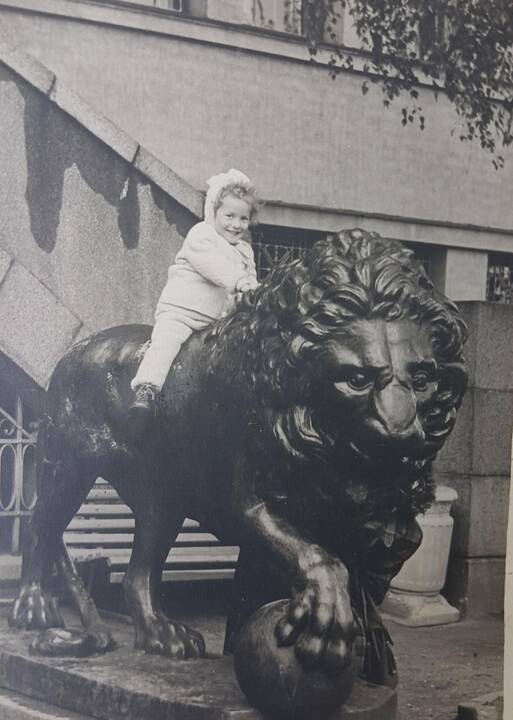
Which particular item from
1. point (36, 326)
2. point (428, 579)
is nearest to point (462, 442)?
point (428, 579)

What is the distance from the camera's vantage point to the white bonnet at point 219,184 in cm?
389

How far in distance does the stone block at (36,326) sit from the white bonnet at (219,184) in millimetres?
1206

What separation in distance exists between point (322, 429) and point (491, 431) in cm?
245

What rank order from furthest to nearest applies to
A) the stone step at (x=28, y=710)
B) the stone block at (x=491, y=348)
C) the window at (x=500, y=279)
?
the stone block at (x=491, y=348) < the window at (x=500, y=279) < the stone step at (x=28, y=710)

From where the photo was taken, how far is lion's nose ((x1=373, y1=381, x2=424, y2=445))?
315cm

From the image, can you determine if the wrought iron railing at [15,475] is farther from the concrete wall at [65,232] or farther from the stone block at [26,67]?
the stone block at [26,67]

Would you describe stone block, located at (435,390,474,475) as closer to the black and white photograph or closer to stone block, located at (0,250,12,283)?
the black and white photograph

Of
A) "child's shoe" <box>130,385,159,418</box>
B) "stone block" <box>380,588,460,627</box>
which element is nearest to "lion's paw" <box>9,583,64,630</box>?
"child's shoe" <box>130,385,159,418</box>

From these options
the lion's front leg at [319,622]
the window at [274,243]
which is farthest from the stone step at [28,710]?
the window at [274,243]

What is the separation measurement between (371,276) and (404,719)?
1.54m

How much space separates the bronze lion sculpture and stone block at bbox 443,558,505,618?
147 cm

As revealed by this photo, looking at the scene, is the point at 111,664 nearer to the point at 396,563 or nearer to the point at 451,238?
the point at 396,563

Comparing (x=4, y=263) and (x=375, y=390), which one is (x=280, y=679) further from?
(x=4, y=263)

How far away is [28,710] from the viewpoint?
12.1 feet
